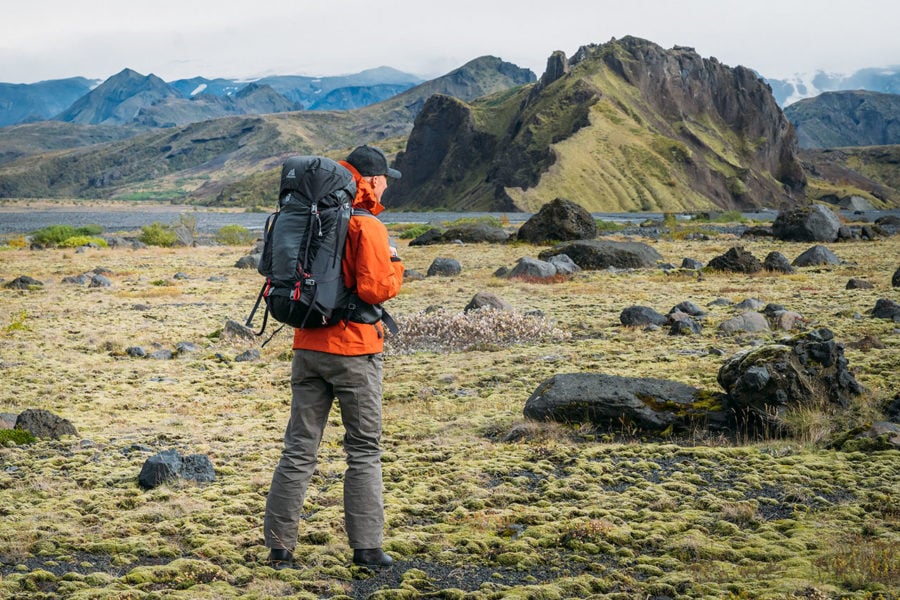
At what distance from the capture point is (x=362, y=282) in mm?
6109

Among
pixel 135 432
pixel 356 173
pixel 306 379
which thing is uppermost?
pixel 356 173

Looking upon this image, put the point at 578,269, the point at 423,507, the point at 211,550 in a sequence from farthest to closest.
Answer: the point at 578,269
the point at 423,507
the point at 211,550

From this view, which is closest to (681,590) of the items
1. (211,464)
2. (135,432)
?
(211,464)

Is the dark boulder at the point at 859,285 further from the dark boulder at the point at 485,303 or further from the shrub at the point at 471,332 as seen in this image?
the dark boulder at the point at 485,303

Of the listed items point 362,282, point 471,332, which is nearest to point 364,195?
point 362,282

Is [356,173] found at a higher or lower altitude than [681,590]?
higher

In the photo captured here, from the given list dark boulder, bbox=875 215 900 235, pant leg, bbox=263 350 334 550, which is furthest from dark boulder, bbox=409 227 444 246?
pant leg, bbox=263 350 334 550

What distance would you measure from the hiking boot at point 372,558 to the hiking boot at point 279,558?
57 centimetres

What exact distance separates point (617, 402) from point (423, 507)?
144 inches

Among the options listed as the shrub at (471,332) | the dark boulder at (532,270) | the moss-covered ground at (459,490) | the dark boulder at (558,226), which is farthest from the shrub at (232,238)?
the shrub at (471,332)

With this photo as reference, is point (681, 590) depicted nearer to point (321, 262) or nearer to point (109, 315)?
point (321, 262)

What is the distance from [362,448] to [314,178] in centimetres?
226

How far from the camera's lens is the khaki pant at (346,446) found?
626 cm

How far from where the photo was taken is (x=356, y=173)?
6543 millimetres
